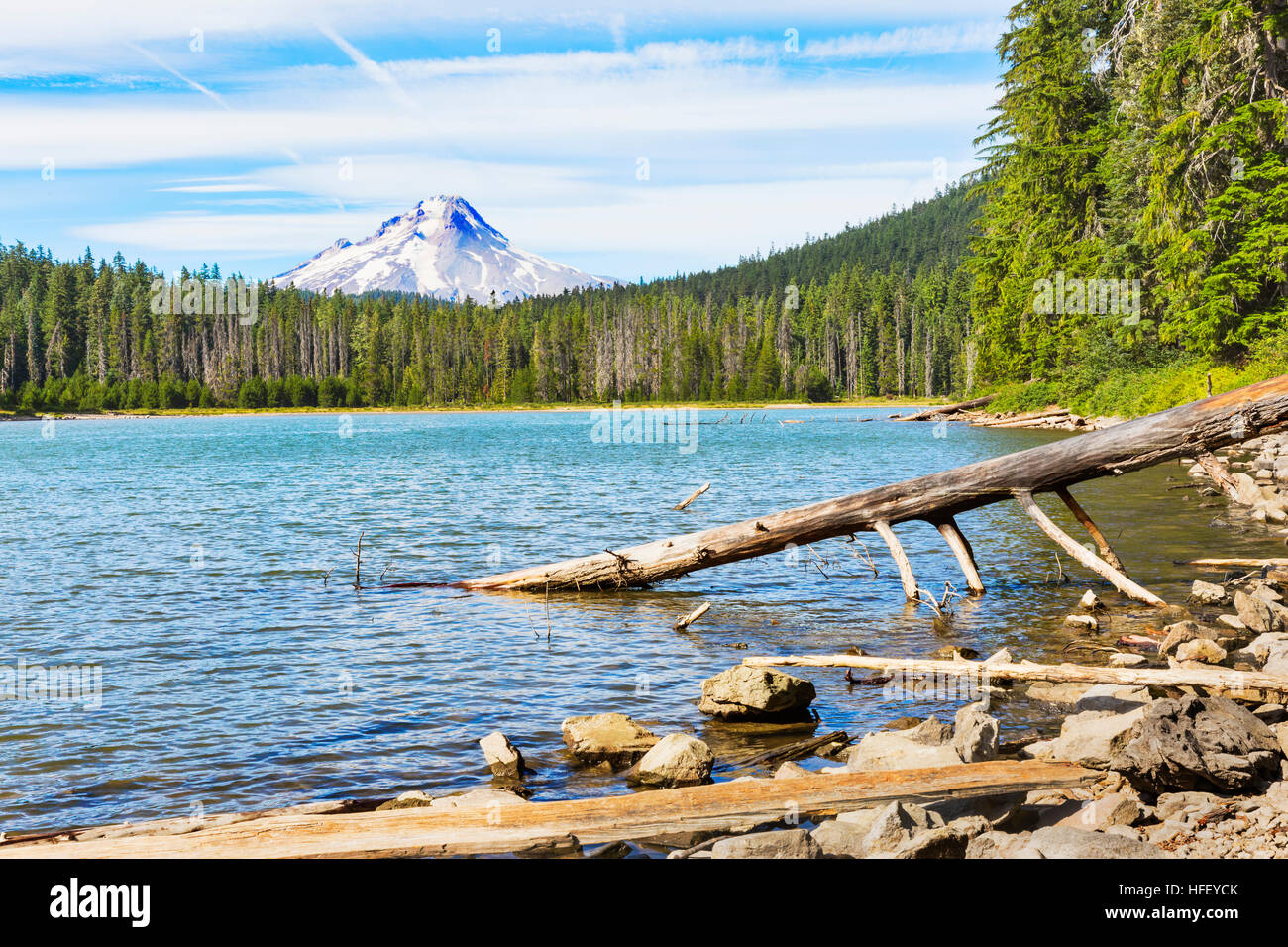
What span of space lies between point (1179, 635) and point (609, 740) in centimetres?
747

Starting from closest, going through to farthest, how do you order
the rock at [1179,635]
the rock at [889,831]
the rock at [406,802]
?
the rock at [889,831]
the rock at [406,802]
the rock at [1179,635]

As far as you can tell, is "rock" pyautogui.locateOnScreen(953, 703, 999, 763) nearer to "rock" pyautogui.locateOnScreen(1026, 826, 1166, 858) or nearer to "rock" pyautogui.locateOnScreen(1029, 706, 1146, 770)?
"rock" pyautogui.locateOnScreen(1029, 706, 1146, 770)

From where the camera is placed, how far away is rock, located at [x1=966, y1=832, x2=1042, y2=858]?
597cm

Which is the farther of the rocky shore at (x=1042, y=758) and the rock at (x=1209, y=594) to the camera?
the rock at (x=1209, y=594)

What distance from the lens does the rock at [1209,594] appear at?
48.2 ft

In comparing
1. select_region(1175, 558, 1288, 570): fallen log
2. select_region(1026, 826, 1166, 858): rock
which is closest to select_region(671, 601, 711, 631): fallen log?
select_region(1026, 826, 1166, 858): rock

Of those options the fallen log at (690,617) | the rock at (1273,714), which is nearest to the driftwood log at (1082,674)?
the rock at (1273,714)

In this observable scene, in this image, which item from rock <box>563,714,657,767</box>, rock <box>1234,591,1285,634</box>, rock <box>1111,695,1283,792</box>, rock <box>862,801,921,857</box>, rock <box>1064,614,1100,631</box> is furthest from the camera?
rock <box>1064,614,1100,631</box>

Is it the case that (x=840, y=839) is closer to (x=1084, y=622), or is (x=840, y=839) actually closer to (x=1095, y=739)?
(x=1095, y=739)

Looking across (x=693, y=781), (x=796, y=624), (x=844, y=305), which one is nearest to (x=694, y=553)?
(x=796, y=624)

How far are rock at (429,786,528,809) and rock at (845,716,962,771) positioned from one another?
9.63ft

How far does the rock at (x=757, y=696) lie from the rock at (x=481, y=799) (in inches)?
118

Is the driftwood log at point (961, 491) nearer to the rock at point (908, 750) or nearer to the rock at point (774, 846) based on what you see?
the rock at point (908, 750)

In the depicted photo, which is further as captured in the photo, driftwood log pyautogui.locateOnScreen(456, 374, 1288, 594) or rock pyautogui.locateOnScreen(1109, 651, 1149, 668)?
driftwood log pyautogui.locateOnScreen(456, 374, 1288, 594)
